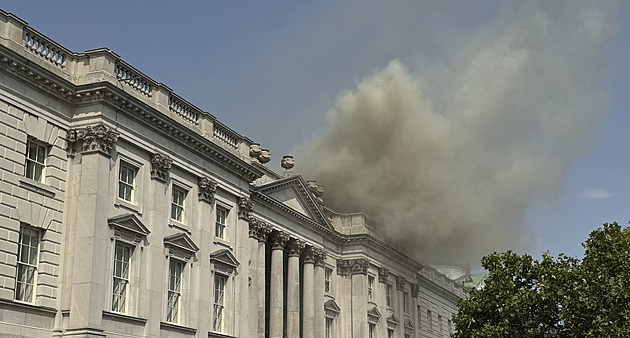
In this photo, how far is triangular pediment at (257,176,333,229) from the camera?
147 ft

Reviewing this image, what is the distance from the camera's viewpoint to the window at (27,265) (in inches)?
999

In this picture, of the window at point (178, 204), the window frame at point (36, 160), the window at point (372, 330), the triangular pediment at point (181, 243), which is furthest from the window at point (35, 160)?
the window at point (372, 330)

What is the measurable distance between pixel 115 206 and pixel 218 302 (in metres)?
8.26

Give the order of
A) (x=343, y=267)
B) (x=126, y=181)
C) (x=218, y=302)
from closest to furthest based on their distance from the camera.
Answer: (x=126, y=181) → (x=218, y=302) → (x=343, y=267)

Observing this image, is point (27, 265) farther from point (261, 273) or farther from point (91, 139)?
point (261, 273)

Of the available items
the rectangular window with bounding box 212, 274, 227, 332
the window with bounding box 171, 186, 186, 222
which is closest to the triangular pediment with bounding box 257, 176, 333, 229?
the rectangular window with bounding box 212, 274, 227, 332

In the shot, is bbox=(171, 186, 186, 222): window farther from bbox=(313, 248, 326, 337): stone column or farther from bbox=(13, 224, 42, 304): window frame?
bbox=(313, 248, 326, 337): stone column

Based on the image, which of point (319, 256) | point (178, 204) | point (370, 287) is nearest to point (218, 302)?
point (178, 204)

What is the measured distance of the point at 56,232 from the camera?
89.1 ft

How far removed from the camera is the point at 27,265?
25781 millimetres

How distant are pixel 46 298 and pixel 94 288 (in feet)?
5.15

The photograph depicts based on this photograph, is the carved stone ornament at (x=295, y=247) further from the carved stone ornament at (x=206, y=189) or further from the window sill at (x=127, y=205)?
the window sill at (x=127, y=205)

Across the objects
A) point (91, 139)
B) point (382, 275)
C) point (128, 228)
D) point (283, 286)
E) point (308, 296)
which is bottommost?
point (128, 228)

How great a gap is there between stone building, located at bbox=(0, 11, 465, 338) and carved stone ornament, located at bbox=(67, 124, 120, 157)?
36mm
